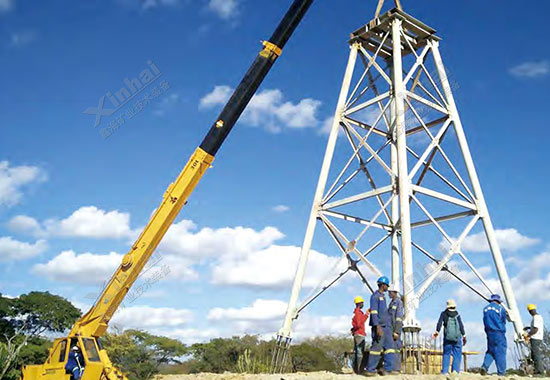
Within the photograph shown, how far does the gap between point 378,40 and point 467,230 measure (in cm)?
614

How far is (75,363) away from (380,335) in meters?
5.77

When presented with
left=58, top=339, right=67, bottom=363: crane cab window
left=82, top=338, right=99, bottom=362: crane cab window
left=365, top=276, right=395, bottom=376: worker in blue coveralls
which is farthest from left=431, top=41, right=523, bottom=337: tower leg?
left=58, top=339, right=67, bottom=363: crane cab window

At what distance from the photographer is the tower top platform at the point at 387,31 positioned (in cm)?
1559

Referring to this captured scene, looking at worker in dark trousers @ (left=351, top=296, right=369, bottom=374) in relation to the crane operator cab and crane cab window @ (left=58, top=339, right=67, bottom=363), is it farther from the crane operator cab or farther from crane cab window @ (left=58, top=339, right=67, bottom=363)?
crane cab window @ (left=58, top=339, right=67, bottom=363)

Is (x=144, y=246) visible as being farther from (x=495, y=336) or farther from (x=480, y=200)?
(x=480, y=200)

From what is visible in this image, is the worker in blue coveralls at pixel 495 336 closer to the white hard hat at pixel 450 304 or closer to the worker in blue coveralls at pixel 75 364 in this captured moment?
the white hard hat at pixel 450 304

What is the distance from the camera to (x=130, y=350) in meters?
37.2

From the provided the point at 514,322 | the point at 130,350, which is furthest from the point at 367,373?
the point at 130,350

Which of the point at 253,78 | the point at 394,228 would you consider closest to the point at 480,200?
the point at 394,228

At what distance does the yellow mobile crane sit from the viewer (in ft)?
34.9

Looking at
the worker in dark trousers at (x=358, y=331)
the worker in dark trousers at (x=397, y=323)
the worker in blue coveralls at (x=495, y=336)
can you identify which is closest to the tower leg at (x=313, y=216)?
the worker in dark trousers at (x=358, y=331)

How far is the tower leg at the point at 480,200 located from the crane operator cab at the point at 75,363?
29.6 ft

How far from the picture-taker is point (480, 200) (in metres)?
14.8

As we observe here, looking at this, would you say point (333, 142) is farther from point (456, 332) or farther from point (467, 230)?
point (456, 332)
